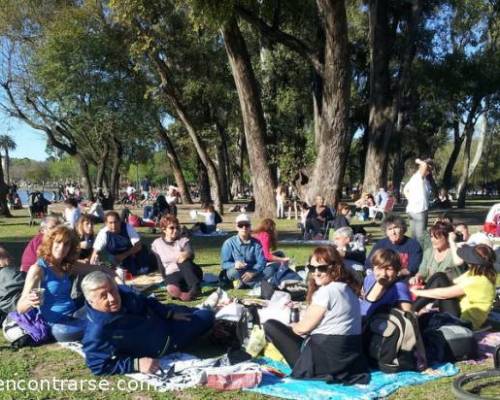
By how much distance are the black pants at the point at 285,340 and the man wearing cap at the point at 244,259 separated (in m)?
3.04

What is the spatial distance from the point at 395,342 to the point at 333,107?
40.8 feet

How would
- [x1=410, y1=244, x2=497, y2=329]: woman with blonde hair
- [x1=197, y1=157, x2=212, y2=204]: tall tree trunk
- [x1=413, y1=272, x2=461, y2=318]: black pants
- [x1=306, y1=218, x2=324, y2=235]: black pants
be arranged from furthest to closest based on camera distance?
1. [x1=197, y1=157, x2=212, y2=204]: tall tree trunk
2. [x1=306, y1=218, x2=324, y2=235]: black pants
3. [x1=413, y1=272, x2=461, y2=318]: black pants
4. [x1=410, y1=244, x2=497, y2=329]: woman with blonde hair

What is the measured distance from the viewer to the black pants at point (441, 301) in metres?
5.72

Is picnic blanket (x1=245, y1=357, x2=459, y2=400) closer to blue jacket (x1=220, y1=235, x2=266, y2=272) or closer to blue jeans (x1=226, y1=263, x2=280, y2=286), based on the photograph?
blue jeans (x1=226, y1=263, x2=280, y2=286)

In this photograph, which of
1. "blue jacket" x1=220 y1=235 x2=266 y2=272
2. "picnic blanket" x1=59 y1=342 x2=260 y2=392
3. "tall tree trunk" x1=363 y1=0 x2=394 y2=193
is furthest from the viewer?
"tall tree trunk" x1=363 y1=0 x2=394 y2=193

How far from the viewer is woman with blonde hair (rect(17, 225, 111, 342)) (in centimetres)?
533

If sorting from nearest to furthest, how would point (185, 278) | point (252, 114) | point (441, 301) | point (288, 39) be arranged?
point (441, 301) → point (185, 278) → point (288, 39) → point (252, 114)

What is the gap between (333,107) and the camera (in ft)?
53.7

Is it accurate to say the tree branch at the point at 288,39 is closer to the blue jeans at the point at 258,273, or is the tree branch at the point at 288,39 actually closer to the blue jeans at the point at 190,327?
the blue jeans at the point at 258,273

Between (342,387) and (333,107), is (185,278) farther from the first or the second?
(333,107)

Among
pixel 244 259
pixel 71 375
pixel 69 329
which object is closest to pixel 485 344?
pixel 244 259

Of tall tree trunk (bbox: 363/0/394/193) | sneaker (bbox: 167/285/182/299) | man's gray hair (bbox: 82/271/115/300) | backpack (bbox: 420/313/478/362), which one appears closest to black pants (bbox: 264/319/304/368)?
backpack (bbox: 420/313/478/362)

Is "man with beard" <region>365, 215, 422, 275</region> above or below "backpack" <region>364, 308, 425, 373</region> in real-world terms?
above

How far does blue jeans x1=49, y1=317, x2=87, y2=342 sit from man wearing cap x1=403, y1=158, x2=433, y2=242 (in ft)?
21.1
